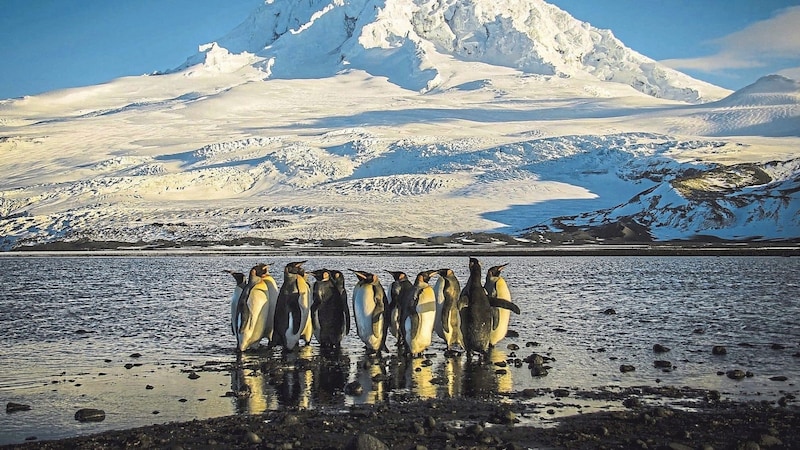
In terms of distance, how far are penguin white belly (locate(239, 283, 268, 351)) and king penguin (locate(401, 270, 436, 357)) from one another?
2.00 metres

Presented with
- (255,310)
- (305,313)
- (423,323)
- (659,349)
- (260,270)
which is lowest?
(659,349)

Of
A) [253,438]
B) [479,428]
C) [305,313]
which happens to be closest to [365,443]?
[253,438]

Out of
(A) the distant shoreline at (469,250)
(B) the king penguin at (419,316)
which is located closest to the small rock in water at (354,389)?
(B) the king penguin at (419,316)

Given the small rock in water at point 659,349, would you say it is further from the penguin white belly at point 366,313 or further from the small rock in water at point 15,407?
the small rock in water at point 15,407

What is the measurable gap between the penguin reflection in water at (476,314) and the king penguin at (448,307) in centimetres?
15

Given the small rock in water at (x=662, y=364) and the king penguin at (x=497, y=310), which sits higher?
the king penguin at (x=497, y=310)

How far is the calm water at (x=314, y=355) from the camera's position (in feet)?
26.3

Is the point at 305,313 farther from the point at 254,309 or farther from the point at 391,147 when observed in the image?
the point at 391,147

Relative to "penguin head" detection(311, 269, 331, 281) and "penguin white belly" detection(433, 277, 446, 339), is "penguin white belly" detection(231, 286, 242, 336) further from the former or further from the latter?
"penguin white belly" detection(433, 277, 446, 339)

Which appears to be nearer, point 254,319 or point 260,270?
point 254,319

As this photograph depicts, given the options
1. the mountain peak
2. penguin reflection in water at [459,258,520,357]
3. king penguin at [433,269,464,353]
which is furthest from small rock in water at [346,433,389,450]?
the mountain peak

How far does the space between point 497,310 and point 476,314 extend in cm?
50

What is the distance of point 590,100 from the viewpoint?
12594 cm

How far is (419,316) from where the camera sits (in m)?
10.7
